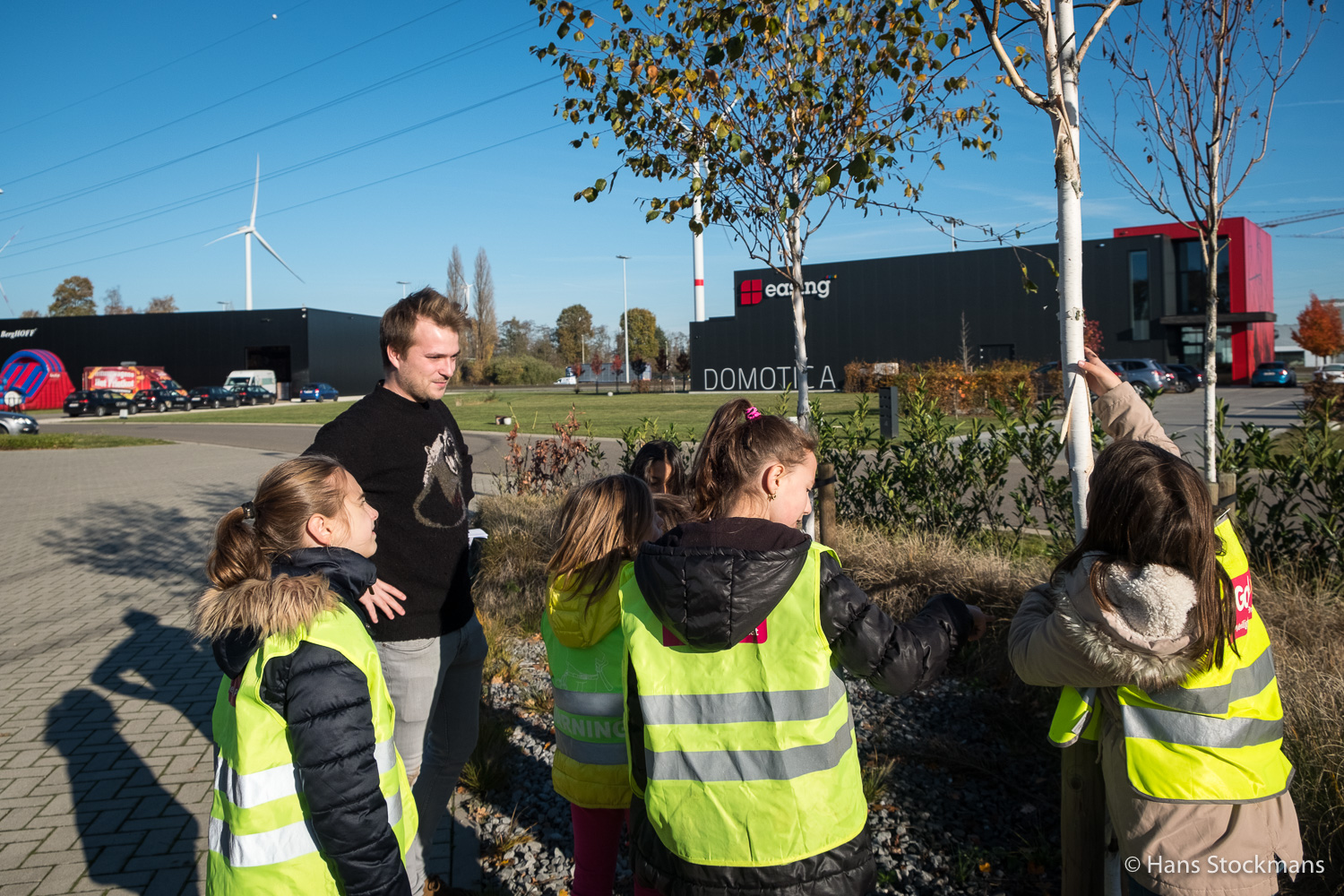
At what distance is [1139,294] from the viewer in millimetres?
39844

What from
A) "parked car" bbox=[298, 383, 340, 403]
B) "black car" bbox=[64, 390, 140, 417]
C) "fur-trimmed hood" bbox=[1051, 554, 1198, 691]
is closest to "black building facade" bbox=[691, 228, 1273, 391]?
"parked car" bbox=[298, 383, 340, 403]

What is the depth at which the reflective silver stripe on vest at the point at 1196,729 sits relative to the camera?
73.7 inches

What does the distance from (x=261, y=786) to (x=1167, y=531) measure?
6.75ft

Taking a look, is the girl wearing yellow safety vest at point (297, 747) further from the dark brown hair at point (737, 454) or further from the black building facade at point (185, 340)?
the black building facade at point (185, 340)

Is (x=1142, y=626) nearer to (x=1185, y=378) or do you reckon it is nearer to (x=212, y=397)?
(x=1185, y=378)

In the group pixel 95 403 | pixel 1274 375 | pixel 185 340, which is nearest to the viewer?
pixel 1274 375

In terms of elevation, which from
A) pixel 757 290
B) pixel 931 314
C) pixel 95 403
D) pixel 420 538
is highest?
pixel 757 290

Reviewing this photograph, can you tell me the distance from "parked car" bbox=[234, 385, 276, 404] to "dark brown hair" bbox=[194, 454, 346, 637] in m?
53.4

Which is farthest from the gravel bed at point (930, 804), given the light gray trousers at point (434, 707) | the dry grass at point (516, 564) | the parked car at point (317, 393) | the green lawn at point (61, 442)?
the parked car at point (317, 393)

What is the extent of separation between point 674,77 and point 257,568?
4.27 meters

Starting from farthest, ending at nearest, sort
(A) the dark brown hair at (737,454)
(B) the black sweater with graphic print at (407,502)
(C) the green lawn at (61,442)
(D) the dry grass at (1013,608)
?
(C) the green lawn at (61,442), (B) the black sweater with graphic print at (407,502), (D) the dry grass at (1013,608), (A) the dark brown hair at (737,454)

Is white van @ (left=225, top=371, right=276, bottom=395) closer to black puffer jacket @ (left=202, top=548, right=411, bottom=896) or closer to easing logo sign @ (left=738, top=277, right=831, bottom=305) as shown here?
easing logo sign @ (left=738, top=277, right=831, bottom=305)

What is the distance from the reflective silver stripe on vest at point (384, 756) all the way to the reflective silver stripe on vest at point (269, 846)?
19 cm

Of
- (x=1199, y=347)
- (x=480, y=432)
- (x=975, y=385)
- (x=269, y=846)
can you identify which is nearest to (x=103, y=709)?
(x=269, y=846)
